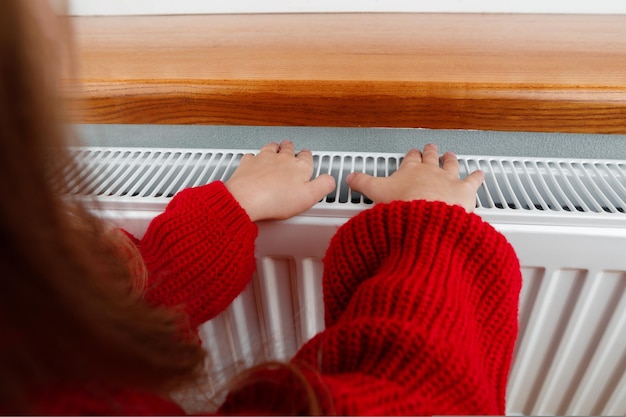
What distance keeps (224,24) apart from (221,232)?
0.76 ft

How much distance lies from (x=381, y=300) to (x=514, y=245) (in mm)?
161

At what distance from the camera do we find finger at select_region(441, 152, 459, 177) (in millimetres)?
393

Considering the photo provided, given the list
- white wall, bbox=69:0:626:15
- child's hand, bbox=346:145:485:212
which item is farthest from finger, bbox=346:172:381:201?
white wall, bbox=69:0:626:15

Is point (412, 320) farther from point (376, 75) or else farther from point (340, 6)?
point (340, 6)

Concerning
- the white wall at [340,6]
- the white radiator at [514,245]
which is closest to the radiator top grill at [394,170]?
the white radiator at [514,245]

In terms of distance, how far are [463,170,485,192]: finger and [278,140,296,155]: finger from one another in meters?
0.16

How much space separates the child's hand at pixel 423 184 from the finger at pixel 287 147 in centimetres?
7

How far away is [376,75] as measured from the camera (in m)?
0.37

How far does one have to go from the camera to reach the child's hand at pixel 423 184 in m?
0.36

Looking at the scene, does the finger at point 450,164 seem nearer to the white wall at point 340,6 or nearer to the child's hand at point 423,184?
the child's hand at point 423,184

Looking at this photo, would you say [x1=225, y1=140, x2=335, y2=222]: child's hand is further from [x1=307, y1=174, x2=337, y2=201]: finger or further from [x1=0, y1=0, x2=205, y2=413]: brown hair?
[x1=0, y1=0, x2=205, y2=413]: brown hair

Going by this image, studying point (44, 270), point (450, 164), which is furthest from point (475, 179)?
point (44, 270)

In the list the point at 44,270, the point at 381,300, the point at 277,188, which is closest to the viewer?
the point at 44,270

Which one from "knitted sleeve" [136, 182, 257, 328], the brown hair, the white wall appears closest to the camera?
the brown hair
